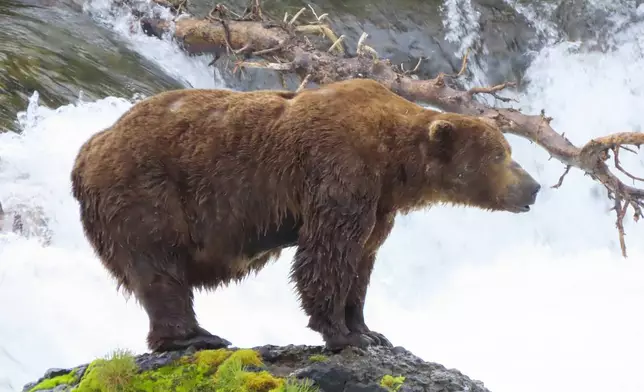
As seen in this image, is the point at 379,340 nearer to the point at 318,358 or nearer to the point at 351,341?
the point at 351,341

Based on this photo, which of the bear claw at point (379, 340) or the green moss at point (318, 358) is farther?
the bear claw at point (379, 340)

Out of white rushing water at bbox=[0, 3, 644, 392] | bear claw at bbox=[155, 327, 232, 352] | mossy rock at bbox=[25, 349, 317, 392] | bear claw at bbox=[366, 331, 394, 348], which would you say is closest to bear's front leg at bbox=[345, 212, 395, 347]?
bear claw at bbox=[366, 331, 394, 348]

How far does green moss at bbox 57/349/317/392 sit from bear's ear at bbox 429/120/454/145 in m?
1.56

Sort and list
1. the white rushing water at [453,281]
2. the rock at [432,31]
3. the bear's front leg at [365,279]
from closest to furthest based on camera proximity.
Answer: the bear's front leg at [365,279], the white rushing water at [453,281], the rock at [432,31]

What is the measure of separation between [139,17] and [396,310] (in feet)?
24.7

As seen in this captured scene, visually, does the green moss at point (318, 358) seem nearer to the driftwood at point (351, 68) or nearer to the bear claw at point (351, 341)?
the bear claw at point (351, 341)

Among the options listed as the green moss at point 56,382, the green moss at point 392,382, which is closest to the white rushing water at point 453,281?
the green moss at point 56,382

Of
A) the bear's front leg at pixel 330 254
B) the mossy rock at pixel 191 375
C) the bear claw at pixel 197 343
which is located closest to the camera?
the mossy rock at pixel 191 375

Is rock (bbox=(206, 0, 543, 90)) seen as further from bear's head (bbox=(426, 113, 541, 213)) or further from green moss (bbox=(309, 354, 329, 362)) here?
green moss (bbox=(309, 354, 329, 362))

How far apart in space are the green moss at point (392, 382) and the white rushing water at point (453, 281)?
417cm

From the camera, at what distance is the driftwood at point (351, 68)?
907cm

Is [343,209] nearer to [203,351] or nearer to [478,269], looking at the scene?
[203,351]

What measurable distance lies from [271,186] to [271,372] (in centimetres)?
104

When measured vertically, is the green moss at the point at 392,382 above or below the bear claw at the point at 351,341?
below
